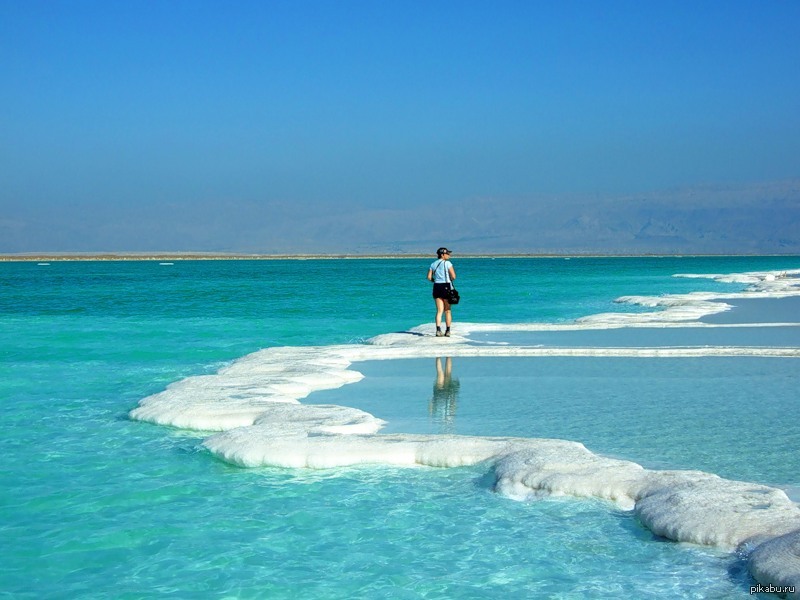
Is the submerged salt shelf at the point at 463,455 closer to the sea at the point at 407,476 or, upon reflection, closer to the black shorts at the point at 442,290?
the sea at the point at 407,476

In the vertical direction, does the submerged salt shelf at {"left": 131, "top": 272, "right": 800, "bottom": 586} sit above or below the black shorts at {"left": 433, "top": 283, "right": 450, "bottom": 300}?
below

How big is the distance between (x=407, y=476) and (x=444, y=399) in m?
4.22

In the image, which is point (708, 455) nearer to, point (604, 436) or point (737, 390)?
point (604, 436)

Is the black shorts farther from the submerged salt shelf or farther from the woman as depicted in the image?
the submerged salt shelf

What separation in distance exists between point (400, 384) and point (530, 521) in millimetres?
7185

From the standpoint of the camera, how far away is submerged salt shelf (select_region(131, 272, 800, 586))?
7066 mm

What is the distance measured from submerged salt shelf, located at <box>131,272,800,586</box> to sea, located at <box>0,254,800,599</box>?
0.10 feet

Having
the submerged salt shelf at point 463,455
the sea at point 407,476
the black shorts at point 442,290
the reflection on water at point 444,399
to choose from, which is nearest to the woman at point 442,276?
the black shorts at point 442,290

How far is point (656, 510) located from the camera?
297 inches

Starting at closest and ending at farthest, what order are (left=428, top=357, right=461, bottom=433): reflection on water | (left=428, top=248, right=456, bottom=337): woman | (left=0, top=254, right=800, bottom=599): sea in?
(left=0, top=254, right=800, bottom=599): sea < (left=428, top=357, right=461, bottom=433): reflection on water < (left=428, top=248, right=456, bottom=337): woman

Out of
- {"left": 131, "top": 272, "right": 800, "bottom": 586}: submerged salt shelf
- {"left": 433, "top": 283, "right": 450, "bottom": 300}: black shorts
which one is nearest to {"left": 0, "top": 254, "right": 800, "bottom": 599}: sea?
{"left": 131, "top": 272, "right": 800, "bottom": 586}: submerged salt shelf

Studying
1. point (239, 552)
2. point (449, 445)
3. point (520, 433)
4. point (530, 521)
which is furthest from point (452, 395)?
point (239, 552)

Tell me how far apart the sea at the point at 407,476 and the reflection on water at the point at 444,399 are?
0.06m

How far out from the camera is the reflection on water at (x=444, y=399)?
11.5 m
